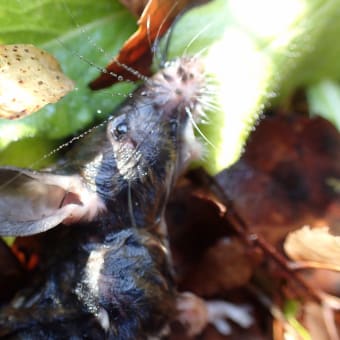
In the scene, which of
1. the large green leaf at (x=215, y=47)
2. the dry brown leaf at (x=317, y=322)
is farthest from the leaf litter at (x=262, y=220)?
the large green leaf at (x=215, y=47)

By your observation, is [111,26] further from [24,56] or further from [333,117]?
[333,117]

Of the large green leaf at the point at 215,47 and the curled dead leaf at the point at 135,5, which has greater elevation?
the curled dead leaf at the point at 135,5

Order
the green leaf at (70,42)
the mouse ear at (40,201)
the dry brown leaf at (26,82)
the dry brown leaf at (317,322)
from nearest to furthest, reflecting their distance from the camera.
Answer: the mouse ear at (40,201) < the dry brown leaf at (26,82) < the green leaf at (70,42) < the dry brown leaf at (317,322)

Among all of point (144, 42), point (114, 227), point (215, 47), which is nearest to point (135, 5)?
A: point (144, 42)

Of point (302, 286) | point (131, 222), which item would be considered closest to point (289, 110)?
point (302, 286)

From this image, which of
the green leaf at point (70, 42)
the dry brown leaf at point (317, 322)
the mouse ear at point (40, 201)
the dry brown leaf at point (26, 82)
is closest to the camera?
the mouse ear at point (40, 201)

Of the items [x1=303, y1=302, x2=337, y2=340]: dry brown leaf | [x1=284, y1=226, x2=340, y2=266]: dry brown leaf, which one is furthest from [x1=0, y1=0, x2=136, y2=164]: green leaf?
[x1=303, y1=302, x2=337, y2=340]: dry brown leaf

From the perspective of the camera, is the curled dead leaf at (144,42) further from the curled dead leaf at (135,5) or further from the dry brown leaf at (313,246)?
the dry brown leaf at (313,246)

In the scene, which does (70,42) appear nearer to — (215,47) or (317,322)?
(215,47)
